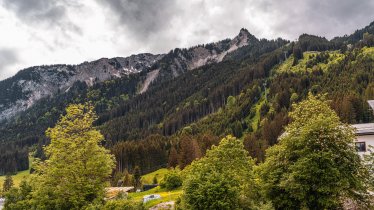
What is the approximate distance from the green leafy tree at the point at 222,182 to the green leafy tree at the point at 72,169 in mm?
11608

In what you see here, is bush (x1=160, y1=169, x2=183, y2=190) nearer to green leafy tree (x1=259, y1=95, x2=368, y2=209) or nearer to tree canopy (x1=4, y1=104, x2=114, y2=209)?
tree canopy (x1=4, y1=104, x2=114, y2=209)

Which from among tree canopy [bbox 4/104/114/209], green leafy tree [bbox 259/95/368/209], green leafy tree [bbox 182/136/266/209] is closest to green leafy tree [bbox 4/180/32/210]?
tree canopy [bbox 4/104/114/209]

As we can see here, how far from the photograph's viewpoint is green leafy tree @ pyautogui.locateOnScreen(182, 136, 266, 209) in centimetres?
3409

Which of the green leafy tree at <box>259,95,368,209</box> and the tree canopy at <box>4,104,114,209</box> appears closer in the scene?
the green leafy tree at <box>259,95,368,209</box>

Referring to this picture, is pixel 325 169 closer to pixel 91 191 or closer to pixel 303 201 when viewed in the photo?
pixel 303 201

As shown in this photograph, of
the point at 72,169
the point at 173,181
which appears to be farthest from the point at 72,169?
the point at 173,181

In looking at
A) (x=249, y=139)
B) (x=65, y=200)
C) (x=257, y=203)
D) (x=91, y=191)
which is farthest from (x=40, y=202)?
(x=249, y=139)

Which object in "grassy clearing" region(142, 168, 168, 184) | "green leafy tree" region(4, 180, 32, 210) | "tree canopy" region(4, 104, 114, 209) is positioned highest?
"tree canopy" region(4, 104, 114, 209)

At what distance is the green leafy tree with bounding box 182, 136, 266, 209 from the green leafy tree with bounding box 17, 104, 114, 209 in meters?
11.6

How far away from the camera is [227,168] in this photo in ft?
131

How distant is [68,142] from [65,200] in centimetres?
660

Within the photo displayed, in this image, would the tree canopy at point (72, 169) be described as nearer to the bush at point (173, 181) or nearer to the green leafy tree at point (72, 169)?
the green leafy tree at point (72, 169)

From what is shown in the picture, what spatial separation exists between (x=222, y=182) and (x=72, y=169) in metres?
17.7

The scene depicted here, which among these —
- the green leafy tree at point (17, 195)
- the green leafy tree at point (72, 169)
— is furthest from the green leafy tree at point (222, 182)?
the green leafy tree at point (17, 195)
